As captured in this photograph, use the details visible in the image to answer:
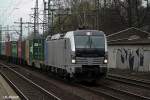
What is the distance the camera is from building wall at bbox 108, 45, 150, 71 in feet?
111

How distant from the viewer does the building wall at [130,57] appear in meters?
33.8

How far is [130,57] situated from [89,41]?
14472 mm

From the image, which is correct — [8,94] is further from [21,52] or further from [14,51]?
[14,51]

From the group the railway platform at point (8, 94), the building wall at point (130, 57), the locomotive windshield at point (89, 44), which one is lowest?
the railway platform at point (8, 94)

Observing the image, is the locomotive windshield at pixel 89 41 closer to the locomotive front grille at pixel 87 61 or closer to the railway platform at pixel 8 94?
the locomotive front grille at pixel 87 61

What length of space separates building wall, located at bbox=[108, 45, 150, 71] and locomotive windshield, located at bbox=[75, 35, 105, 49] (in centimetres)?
1158

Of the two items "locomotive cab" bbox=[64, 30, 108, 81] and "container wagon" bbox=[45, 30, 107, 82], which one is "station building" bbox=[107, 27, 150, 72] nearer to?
"container wagon" bbox=[45, 30, 107, 82]

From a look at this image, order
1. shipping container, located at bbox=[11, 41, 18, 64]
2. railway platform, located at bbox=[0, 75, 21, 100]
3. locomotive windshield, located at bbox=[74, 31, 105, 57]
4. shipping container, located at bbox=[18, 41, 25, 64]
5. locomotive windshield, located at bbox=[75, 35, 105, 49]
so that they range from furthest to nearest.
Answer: shipping container, located at bbox=[11, 41, 18, 64] < shipping container, located at bbox=[18, 41, 25, 64] < locomotive windshield, located at bbox=[75, 35, 105, 49] < locomotive windshield, located at bbox=[74, 31, 105, 57] < railway platform, located at bbox=[0, 75, 21, 100]

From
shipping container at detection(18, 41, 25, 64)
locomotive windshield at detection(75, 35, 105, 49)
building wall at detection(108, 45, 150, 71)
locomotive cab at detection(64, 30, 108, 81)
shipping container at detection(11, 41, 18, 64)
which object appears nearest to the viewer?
locomotive cab at detection(64, 30, 108, 81)

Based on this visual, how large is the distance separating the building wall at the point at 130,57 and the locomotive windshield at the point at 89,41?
38.0 feet

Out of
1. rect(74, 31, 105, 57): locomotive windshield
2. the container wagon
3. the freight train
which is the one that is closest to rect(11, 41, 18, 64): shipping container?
the freight train

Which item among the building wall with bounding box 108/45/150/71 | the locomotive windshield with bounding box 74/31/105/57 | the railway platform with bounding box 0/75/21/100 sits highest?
the locomotive windshield with bounding box 74/31/105/57

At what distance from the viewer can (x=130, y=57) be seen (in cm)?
3634

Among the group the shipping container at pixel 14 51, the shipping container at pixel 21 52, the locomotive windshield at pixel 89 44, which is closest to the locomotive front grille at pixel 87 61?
the locomotive windshield at pixel 89 44
